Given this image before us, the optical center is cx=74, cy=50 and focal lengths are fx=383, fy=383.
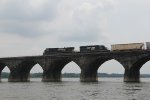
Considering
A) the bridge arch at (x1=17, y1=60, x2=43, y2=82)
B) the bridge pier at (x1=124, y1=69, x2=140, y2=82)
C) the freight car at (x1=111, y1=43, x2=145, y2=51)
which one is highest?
the freight car at (x1=111, y1=43, x2=145, y2=51)

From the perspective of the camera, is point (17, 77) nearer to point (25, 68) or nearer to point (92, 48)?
point (25, 68)

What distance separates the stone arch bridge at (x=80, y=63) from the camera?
303 feet

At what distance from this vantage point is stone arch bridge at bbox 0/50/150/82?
303 feet

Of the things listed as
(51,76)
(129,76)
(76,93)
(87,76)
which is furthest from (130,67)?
(76,93)

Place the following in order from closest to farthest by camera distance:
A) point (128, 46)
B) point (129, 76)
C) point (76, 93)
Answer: point (76, 93) → point (129, 76) → point (128, 46)

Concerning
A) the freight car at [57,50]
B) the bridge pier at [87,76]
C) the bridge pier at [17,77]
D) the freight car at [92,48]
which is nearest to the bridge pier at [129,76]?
the freight car at [92,48]

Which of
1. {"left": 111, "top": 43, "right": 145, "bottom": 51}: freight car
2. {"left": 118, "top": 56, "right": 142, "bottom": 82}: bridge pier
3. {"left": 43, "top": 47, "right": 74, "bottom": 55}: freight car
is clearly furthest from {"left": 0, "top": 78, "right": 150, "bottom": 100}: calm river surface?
{"left": 43, "top": 47, "right": 74, "bottom": 55}: freight car

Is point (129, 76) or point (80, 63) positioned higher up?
point (80, 63)

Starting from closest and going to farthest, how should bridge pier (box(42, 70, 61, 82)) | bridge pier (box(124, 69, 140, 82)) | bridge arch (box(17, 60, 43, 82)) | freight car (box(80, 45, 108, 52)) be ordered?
bridge pier (box(124, 69, 140, 82)), freight car (box(80, 45, 108, 52)), bridge pier (box(42, 70, 61, 82)), bridge arch (box(17, 60, 43, 82))

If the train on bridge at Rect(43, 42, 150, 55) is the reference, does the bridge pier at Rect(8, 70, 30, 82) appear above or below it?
below

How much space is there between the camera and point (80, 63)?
101 metres

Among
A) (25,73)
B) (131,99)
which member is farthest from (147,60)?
(131,99)

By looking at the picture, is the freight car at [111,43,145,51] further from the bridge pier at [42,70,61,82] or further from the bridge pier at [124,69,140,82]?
the bridge pier at [42,70,61,82]

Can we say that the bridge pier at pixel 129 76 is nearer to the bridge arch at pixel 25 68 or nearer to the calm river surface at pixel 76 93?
the calm river surface at pixel 76 93
